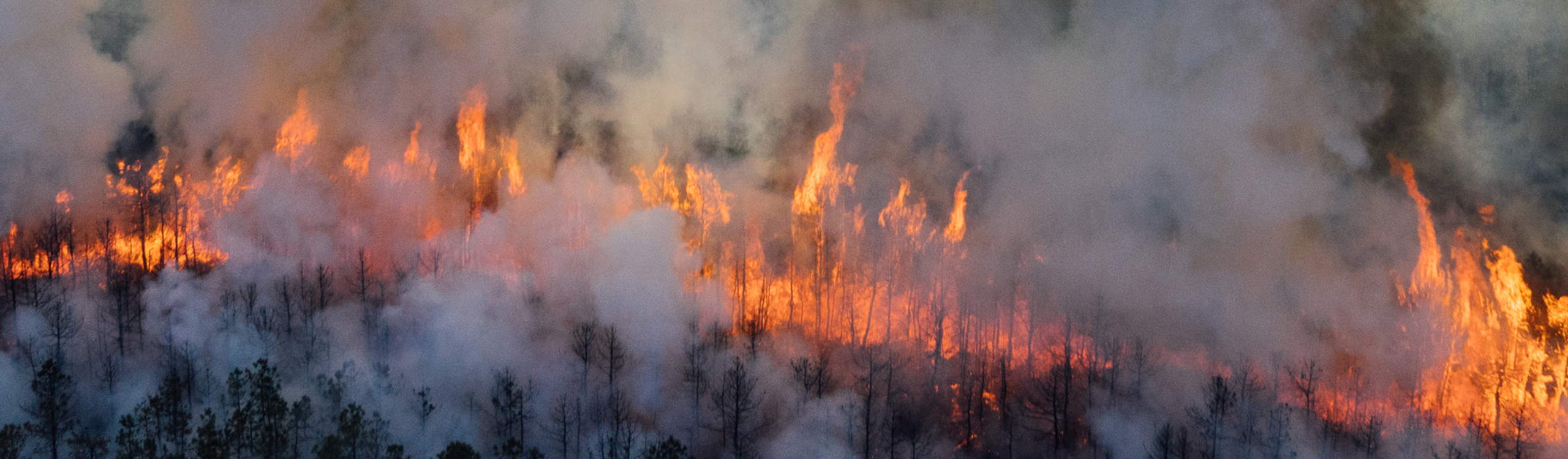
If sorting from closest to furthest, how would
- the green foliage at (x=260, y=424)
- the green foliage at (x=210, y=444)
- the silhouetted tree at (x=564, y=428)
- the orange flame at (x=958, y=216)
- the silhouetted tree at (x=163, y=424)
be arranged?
the green foliage at (x=210, y=444) < the silhouetted tree at (x=163, y=424) < the green foliage at (x=260, y=424) < the silhouetted tree at (x=564, y=428) < the orange flame at (x=958, y=216)

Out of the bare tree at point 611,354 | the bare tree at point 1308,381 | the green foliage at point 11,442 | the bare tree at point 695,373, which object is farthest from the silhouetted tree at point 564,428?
the bare tree at point 1308,381

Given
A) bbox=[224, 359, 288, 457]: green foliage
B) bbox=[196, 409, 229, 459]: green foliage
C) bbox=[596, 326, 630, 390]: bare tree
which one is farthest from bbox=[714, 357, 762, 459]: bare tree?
bbox=[196, 409, 229, 459]: green foliage

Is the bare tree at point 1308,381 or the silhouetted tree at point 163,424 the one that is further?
the bare tree at point 1308,381

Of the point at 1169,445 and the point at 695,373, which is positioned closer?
the point at 1169,445

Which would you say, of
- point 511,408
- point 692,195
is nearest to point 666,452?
point 511,408

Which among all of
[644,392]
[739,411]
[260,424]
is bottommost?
[739,411]

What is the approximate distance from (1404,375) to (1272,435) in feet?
29.8

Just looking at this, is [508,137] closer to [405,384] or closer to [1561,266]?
[405,384]

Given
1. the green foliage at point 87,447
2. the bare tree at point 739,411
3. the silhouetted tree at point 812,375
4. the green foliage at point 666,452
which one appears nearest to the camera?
the green foliage at point 666,452

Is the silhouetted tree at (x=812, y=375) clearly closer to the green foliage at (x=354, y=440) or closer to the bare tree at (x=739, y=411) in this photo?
the bare tree at (x=739, y=411)

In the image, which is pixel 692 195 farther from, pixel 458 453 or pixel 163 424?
pixel 163 424

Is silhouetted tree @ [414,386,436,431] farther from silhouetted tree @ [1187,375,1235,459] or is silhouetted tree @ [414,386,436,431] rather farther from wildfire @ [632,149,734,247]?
silhouetted tree @ [1187,375,1235,459]

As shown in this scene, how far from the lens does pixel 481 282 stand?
73750mm

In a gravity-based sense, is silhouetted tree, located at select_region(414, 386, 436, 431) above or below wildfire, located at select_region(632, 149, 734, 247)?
below
